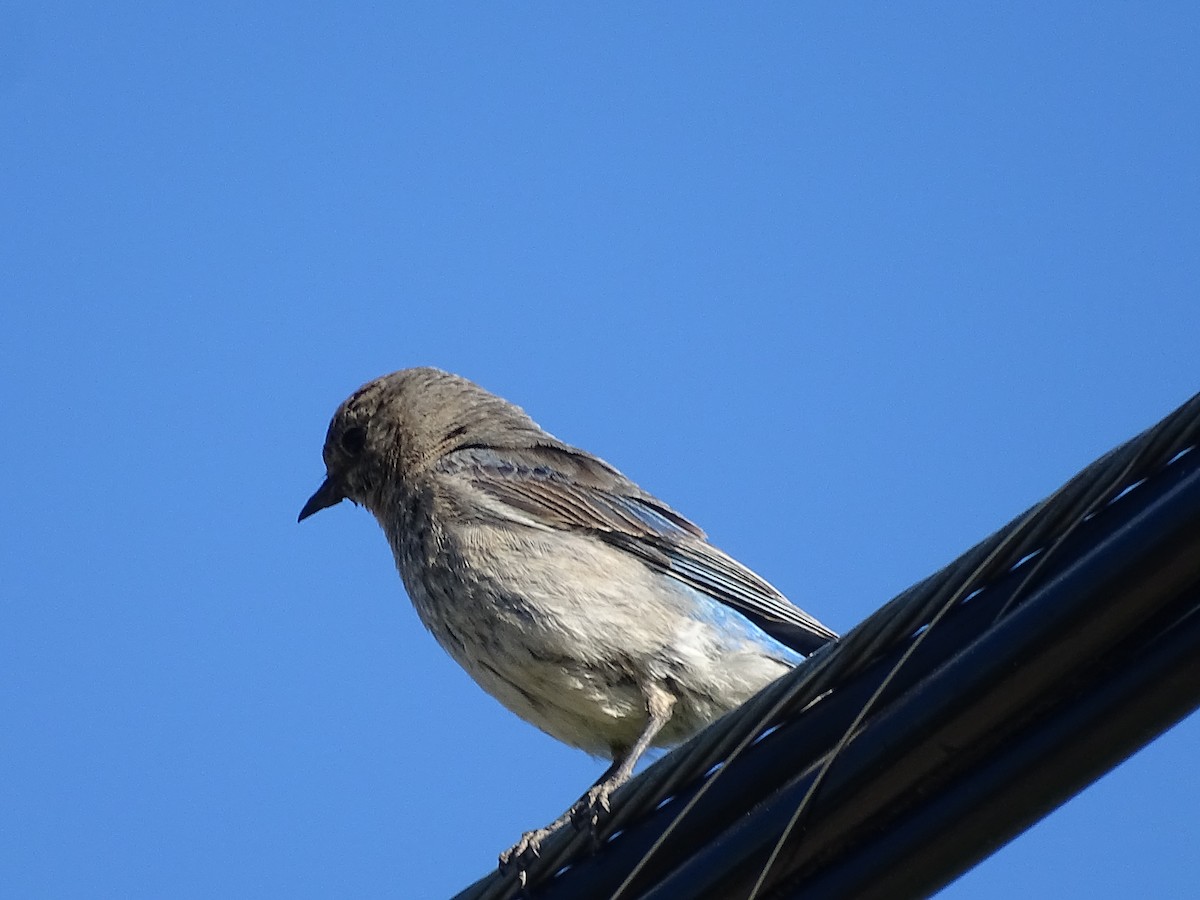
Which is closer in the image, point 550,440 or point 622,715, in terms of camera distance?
point 622,715

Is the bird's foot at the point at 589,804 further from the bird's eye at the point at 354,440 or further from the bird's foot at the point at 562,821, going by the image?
the bird's eye at the point at 354,440

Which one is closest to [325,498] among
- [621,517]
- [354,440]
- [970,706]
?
[354,440]

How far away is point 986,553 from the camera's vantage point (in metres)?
3.14

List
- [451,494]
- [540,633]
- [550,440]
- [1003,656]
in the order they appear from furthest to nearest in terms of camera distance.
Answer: [550,440] < [451,494] < [540,633] < [1003,656]

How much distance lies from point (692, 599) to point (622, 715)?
2.03ft

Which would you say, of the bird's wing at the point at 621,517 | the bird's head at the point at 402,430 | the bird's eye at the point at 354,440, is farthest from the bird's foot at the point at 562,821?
the bird's eye at the point at 354,440

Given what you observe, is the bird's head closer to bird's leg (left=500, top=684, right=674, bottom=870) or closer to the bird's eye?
the bird's eye

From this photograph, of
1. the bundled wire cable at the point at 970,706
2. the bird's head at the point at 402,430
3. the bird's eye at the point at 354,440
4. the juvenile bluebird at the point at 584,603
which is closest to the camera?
the bundled wire cable at the point at 970,706

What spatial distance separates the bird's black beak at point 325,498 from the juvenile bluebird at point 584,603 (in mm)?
964

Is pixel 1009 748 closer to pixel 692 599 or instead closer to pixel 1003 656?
pixel 1003 656

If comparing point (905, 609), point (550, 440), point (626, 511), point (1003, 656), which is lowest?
point (1003, 656)

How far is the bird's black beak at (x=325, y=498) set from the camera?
8930 mm

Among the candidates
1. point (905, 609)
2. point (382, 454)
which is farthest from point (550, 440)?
point (905, 609)

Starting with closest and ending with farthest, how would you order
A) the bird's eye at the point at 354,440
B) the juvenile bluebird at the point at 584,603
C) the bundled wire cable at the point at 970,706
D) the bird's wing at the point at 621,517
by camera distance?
1. the bundled wire cable at the point at 970,706
2. the juvenile bluebird at the point at 584,603
3. the bird's wing at the point at 621,517
4. the bird's eye at the point at 354,440
